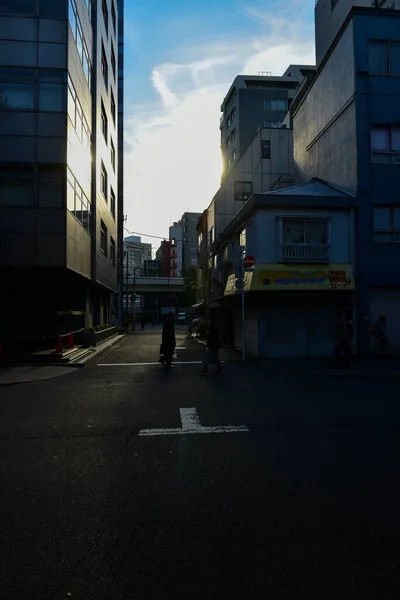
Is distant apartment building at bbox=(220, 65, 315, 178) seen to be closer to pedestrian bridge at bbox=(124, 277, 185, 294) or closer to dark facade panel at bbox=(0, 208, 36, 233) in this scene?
pedestrian bridge at bbox=(124, 277, 185, 294)

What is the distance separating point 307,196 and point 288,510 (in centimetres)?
1476

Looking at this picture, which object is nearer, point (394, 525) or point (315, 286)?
point (394, 525)

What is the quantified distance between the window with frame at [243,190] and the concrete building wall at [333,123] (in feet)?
14.3

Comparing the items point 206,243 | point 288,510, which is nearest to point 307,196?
point 288,510

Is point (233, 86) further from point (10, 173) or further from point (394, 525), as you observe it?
point (394, 525)

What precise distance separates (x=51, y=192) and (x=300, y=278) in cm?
1042

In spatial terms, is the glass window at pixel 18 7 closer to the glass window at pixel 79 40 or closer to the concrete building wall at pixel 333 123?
the glass window at pixel 79 40

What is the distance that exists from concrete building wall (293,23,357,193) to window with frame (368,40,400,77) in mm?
867

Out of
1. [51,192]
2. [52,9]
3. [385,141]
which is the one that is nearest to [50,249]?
[51,192]

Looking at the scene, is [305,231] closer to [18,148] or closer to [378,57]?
[378,57]

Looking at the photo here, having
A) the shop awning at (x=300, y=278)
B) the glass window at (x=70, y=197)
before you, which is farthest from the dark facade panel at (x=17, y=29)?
the shop awning at (x=300, y=278)

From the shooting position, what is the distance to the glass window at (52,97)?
59.2 ft

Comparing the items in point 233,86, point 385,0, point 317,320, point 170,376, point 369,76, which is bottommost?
point 170,376

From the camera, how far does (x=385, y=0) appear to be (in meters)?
28.9
